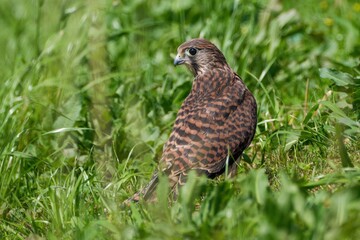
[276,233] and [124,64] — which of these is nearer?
[276,233]

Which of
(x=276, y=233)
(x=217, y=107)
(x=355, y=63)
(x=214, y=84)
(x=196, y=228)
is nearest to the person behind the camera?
(x=276, y=233)

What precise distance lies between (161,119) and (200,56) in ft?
2.05

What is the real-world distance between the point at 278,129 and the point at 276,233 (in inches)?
89.9

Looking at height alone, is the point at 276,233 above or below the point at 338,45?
above

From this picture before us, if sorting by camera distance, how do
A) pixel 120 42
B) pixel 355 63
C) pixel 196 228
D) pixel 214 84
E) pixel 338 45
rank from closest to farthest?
pixel 196 228, pixel 214 84, pixel 355 63, pixel 338 45, pixel 120 42

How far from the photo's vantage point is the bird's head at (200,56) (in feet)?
20.3

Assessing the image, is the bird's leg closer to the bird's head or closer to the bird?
the bird

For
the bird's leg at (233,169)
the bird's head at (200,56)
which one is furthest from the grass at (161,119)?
the bird's head at (200,56)

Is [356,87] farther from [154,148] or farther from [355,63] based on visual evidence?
[154,148]

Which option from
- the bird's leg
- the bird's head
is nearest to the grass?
the bird's leg

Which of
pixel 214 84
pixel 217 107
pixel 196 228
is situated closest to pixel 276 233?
pixel 196 228

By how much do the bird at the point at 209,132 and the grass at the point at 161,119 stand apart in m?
0.18

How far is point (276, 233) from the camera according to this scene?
345 cm

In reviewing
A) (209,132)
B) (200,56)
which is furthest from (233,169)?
(200,56)
